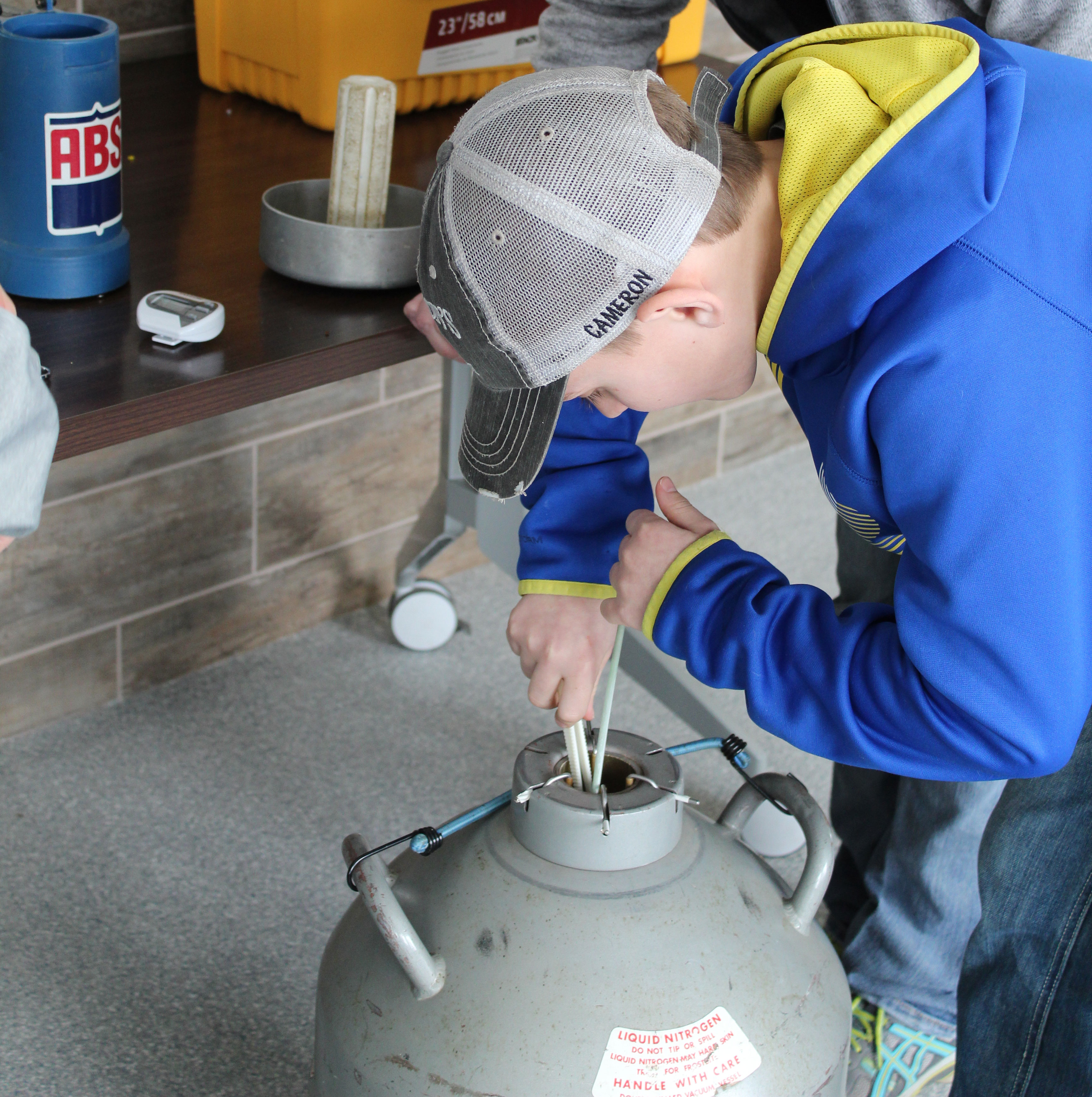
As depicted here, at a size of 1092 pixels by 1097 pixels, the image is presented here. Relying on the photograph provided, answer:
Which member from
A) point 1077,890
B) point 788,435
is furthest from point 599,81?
point 788,435

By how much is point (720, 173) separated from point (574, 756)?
0.40 metres

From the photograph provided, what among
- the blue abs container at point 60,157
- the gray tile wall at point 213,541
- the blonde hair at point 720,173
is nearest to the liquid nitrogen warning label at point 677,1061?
the blonde hair at point 720,173

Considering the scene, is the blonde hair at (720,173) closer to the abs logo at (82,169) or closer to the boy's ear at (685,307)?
the boy's ear at (685,307)

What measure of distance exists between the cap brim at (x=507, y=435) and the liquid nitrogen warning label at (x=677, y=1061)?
1.17 feet

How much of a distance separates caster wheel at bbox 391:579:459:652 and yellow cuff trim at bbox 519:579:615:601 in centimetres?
87

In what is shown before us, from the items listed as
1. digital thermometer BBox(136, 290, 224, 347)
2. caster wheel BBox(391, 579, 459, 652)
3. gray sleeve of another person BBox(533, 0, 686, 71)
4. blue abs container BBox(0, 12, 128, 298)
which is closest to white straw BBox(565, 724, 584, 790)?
digital thermometer BBox(136, 290, 224, 347)

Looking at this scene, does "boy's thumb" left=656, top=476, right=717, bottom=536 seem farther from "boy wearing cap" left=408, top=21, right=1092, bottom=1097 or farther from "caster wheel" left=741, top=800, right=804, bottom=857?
"caster wheel" left=741, top=800, right=804, bottom=857

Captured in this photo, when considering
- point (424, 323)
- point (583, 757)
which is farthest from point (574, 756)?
point (424, 323)

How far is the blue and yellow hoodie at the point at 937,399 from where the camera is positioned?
72 centimetres

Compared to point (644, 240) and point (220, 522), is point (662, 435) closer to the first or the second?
point (220, 522)

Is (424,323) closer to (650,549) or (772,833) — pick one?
(650,549)

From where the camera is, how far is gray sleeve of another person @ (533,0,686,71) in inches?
47.8

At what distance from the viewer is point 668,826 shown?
908 mm

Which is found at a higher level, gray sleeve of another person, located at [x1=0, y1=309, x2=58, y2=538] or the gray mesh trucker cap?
the gray mesh trucker cap
